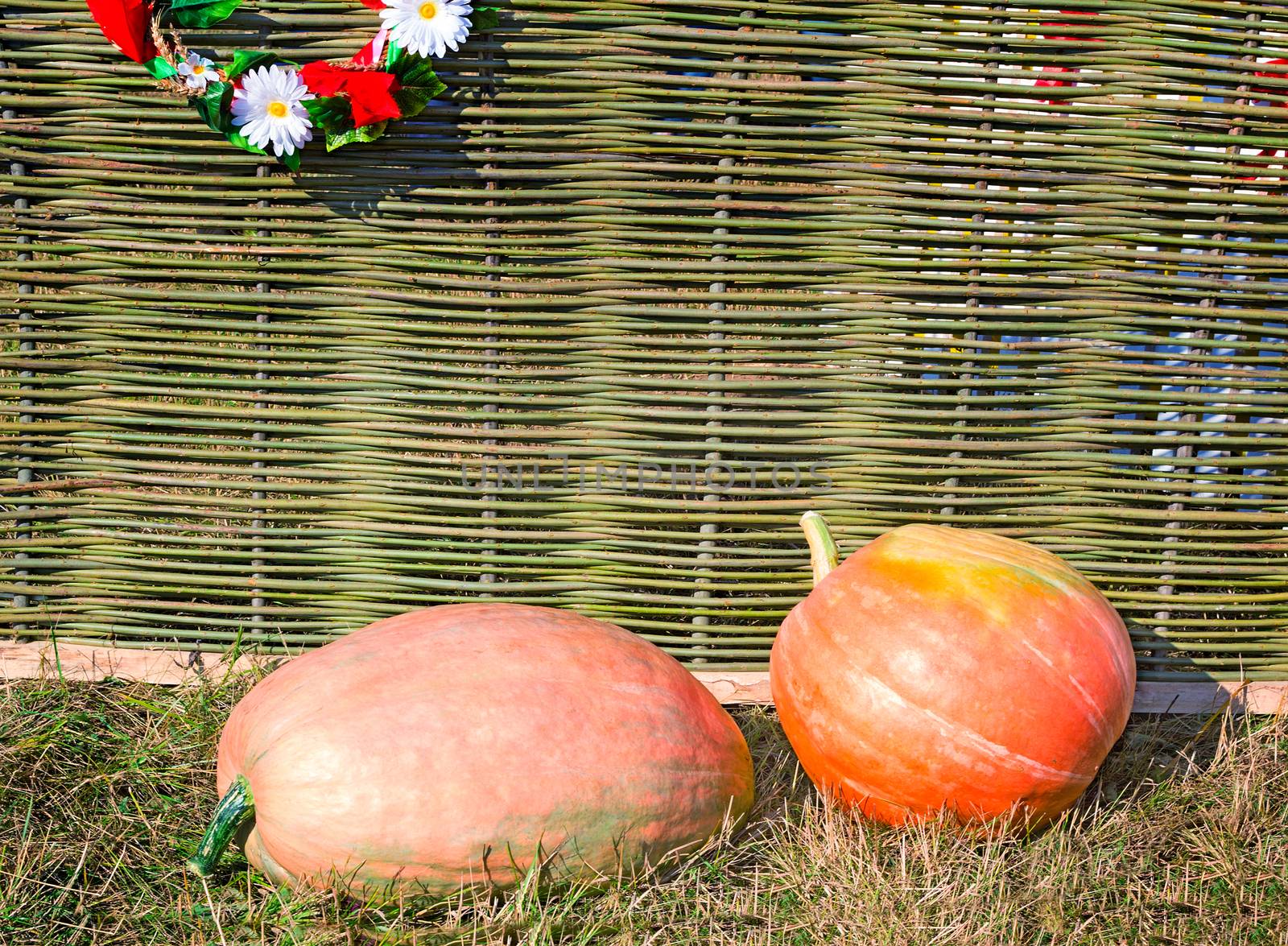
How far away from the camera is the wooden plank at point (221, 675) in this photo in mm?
2391

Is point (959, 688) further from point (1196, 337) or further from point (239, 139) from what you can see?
point (239, 139)

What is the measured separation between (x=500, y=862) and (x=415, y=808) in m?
0.20

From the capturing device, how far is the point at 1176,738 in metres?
2.40

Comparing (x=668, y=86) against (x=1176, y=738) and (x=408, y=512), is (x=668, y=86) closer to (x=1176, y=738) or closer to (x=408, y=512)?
(x=408, y=512)

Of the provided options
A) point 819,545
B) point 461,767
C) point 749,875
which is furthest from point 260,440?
point 749,875

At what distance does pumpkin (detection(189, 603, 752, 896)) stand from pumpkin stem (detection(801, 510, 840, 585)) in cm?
54

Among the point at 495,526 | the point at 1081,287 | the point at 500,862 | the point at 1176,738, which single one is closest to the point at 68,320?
the point at 495,526

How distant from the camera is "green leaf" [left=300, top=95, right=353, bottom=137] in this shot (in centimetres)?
216

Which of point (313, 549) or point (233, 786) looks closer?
point (233, 786)

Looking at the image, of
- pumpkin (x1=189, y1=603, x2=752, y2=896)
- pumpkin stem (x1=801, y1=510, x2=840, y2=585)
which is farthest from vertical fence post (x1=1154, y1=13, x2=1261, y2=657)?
pumpkin (x1=189, y1=603, x2=752, y2=896)

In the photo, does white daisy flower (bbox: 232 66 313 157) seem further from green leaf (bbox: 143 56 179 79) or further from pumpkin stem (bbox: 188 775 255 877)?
pumpkin stem (bbox: 188 775 255 877)

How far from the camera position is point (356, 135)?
2207mm

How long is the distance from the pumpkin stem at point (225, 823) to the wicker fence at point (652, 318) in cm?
84

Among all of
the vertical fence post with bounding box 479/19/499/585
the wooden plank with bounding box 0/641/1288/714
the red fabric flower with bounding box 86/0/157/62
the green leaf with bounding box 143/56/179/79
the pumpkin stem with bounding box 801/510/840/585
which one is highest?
the red fabric flower with bounding box 86/0/157/62
